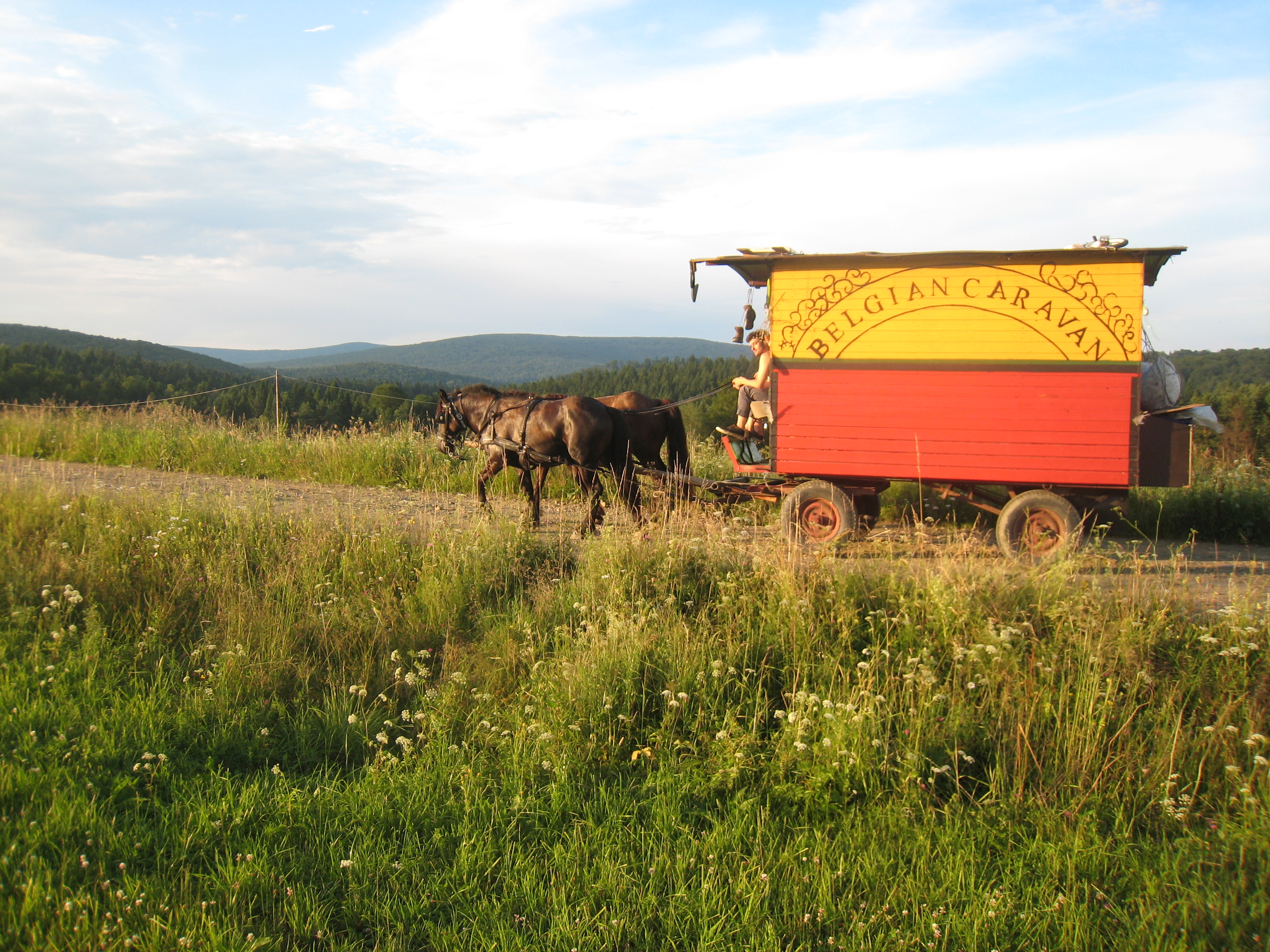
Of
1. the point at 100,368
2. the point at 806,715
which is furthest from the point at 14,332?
the point at 806,715

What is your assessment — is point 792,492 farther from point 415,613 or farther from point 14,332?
point 14,332

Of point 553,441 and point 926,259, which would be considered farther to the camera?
point 553,441

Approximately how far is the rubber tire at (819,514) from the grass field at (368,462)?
1808 millimetres

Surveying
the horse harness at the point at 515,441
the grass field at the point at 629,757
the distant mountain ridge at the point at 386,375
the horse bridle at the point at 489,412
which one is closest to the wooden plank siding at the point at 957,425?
the grass field at the point at 629,757

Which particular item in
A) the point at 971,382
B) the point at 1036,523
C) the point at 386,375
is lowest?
the point at 1036,523

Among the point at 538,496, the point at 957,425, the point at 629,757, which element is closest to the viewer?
the point at 629,757

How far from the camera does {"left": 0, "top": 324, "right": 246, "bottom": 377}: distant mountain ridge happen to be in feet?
222

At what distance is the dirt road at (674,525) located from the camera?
6.08 meters

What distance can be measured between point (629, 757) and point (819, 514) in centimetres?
465

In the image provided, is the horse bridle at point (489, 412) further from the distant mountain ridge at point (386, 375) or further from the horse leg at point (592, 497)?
the distant mountain ridge at point (386, 375)

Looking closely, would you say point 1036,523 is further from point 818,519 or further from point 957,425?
point 818,519

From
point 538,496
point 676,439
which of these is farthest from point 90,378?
point 676,439

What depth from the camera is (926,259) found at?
288 inches

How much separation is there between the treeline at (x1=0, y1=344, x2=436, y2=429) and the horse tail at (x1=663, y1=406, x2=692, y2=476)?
380 cm
